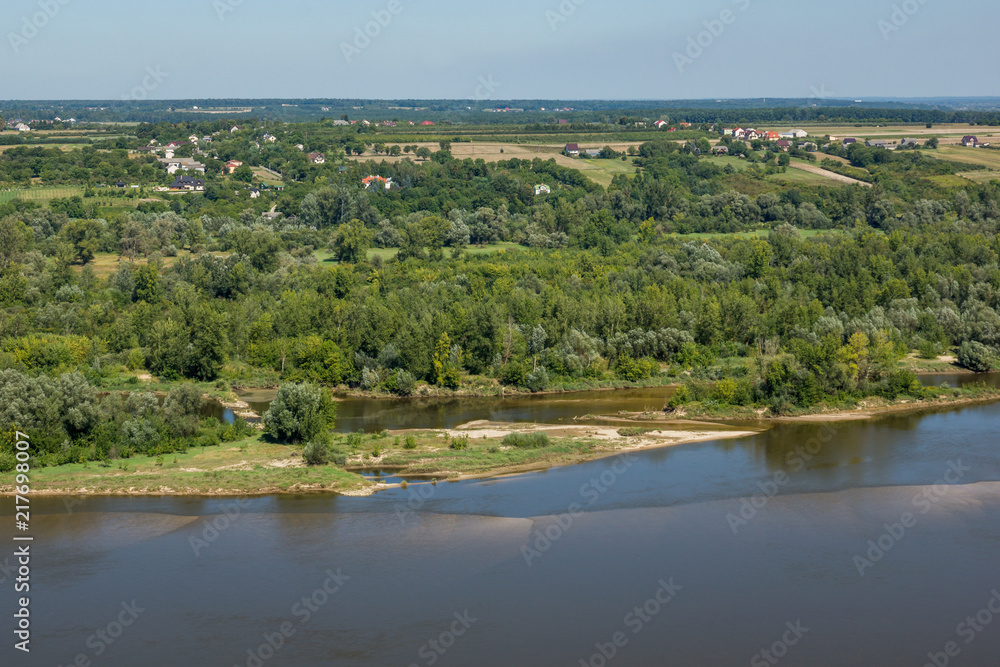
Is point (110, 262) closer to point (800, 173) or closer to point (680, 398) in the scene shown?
point (680, 398)

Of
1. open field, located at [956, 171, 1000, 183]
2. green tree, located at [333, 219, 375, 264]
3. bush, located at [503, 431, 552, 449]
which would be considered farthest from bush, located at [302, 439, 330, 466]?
open field, located at [956, 171, 1000, 183]

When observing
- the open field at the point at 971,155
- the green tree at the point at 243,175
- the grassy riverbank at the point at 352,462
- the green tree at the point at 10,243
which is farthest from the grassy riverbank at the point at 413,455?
the open field at the point at 971,155

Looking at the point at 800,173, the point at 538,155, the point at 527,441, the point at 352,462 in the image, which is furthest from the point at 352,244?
the point at 800,173

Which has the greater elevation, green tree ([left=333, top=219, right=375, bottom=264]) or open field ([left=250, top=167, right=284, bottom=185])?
open field ([left=250, top=167, right=284, bottom=185])

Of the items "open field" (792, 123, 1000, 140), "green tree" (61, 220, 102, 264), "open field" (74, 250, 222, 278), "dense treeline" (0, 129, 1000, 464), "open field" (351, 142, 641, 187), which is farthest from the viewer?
"open field" (792, 123, 1000, 140)

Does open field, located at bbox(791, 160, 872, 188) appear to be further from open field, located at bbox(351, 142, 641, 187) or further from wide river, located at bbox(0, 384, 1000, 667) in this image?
wide river, located at bbox(0, 384, 1000, 667)

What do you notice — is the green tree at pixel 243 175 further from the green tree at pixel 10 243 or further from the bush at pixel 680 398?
the bush at pixel 680 398

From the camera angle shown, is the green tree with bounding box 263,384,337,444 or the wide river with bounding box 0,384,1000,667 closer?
the wide river with bounding box 0,384,1000,667
